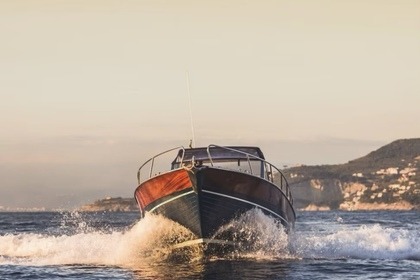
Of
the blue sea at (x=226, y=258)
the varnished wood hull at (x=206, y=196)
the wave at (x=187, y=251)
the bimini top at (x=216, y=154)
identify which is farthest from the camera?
the bimini top at (x=216, y=154)

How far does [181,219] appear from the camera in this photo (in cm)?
2578

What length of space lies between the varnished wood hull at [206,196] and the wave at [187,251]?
343 millimetres

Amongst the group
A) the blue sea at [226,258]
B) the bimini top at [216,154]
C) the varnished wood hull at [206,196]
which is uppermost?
the bimini top at [216,154]

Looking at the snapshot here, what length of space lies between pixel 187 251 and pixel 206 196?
217cm

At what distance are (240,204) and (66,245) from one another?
9872 millimetres

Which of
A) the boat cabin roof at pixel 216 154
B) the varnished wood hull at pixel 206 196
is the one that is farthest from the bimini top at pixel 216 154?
the varnished wood hull at pixel 206 196

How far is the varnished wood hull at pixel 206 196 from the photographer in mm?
24922

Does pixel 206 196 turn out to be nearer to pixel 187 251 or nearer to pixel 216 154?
pixel 187 251

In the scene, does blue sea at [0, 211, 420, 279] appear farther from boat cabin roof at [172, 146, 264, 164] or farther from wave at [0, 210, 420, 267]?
boat cabin roof at [172, 146, 264, 164]

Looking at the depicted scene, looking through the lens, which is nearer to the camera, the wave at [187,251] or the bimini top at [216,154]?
the wave at [187,251]

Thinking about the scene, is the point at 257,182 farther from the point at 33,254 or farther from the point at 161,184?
the point at 33,254

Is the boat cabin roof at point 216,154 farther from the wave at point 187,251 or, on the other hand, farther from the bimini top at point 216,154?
the wave at point 187,251

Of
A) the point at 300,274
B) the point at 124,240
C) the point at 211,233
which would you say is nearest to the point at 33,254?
the point at 124,240

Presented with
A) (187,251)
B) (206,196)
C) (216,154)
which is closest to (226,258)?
(187,251)
